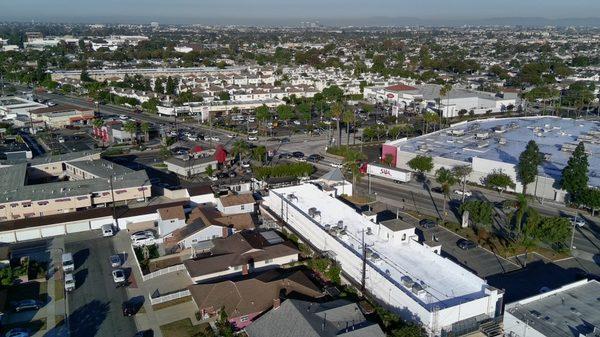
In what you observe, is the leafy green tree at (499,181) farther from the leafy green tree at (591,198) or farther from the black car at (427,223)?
the black car at (427,223)

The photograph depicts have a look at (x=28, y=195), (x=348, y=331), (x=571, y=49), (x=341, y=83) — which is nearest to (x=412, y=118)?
(x=341, y=83)

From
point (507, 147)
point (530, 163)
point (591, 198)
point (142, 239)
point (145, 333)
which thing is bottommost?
point (145, 333)

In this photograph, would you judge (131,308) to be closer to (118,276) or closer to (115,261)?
(118,276)

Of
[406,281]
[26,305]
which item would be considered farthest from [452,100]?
[26,305]

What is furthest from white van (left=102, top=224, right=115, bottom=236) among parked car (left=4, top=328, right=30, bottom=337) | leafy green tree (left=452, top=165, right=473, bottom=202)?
leafy green tree (left=452, top=165, right=473, bottom=202)

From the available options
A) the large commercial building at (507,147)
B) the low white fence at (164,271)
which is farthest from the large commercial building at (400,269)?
the large commercial building at (507,147)

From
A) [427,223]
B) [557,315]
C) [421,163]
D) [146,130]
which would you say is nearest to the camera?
[557,315]
